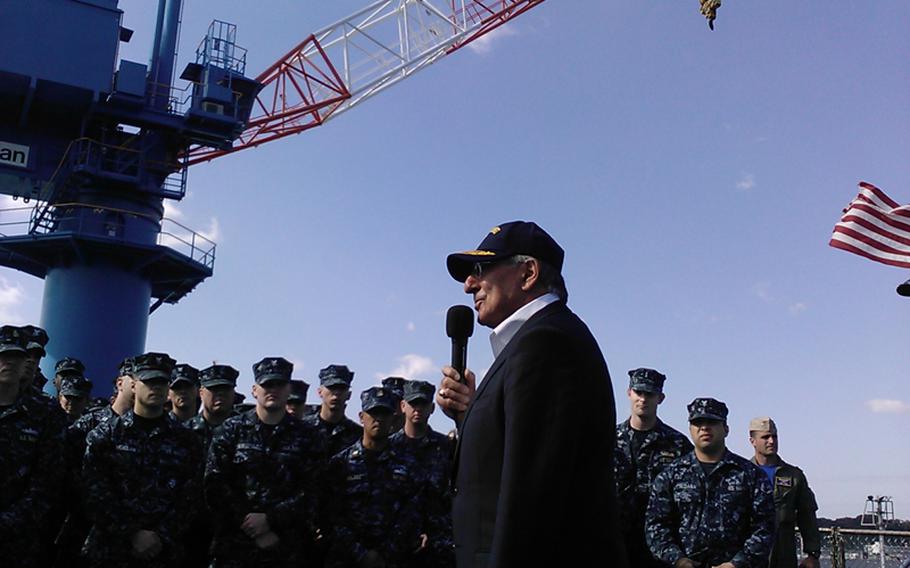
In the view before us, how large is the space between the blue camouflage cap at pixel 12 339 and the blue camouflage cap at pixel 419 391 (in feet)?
10.4

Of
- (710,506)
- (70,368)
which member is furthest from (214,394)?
(710,506)

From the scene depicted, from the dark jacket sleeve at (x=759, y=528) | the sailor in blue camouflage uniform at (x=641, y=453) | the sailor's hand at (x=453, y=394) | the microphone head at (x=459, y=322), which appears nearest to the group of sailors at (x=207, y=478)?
the sailor in blue camouflage uniform at (x=641, y=453)

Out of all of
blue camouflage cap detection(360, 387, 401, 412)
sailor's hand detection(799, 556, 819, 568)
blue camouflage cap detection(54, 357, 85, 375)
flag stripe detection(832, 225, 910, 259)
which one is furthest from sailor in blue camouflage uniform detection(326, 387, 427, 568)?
flag stripe detection(832, 225, 910, 259)

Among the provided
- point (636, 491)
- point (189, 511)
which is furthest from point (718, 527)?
point (189, 511)

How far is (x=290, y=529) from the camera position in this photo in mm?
6527

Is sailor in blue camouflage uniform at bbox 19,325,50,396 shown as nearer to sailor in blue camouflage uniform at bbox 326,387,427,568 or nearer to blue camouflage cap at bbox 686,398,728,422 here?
sailor in blue camouflage uniform at bbox 326,387,427,568

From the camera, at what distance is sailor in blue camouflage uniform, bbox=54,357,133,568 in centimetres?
658

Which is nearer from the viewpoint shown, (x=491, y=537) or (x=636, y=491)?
(x=491, y=537)

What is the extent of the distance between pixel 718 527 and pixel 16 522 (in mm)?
4957

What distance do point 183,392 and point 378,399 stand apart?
171cm

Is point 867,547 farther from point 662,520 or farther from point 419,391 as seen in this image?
point 419,391

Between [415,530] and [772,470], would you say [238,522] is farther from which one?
[772,470]

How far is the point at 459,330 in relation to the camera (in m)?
3.18

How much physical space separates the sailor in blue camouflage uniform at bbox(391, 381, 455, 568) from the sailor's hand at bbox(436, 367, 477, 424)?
426 centimetres
